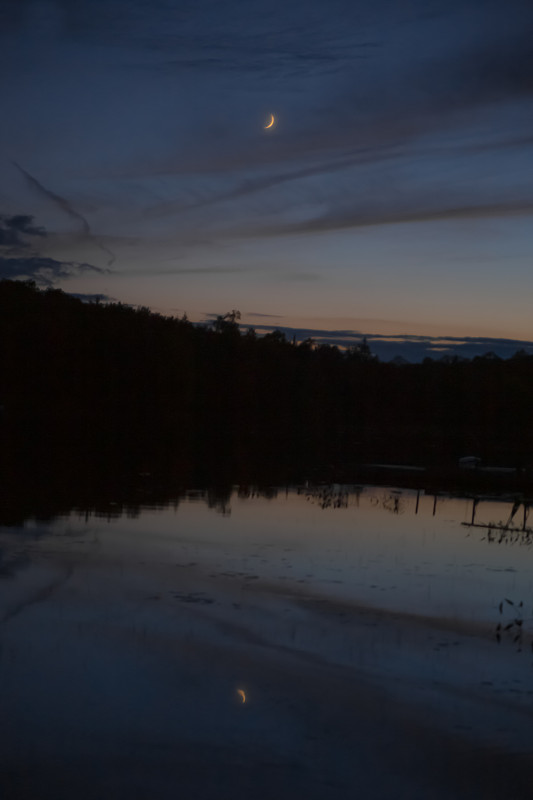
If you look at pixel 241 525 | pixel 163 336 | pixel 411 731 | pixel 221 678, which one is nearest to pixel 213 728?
pixel 221 678

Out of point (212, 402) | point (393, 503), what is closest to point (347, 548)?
point (393, 503)

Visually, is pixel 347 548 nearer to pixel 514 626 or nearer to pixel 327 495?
pixel 514 626

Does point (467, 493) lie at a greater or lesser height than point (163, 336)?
lesser

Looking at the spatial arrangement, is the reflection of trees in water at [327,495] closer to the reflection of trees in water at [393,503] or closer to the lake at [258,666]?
the reflection of trees in water at [393,503]

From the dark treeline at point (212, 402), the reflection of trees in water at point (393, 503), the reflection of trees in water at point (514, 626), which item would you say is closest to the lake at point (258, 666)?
the reflection of trees in water at point (514, 626)

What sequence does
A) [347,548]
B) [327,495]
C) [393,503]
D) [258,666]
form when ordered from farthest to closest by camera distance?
[327,495] < [393,503] < [347,548] < [258,666]

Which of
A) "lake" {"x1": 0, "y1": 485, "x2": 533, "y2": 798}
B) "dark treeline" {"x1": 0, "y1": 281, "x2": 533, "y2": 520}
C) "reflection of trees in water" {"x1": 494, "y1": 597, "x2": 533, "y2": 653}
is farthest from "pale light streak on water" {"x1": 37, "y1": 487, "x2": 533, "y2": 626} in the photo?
"dark treeline" {"x1": 0, "y1": 281, "x2": 533, "y2": 520}

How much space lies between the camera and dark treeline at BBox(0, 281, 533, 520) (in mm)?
44281

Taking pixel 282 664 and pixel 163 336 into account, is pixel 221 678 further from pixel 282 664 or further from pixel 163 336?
pixel 163 336

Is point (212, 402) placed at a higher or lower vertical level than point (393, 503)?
higher

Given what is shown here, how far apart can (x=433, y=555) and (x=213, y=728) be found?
11563 mm

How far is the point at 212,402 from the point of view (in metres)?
129

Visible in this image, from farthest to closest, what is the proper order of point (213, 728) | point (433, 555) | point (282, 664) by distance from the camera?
point (433, 555) < point (282, 664) < point (213, 728)

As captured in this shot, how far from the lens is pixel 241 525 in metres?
22.1
